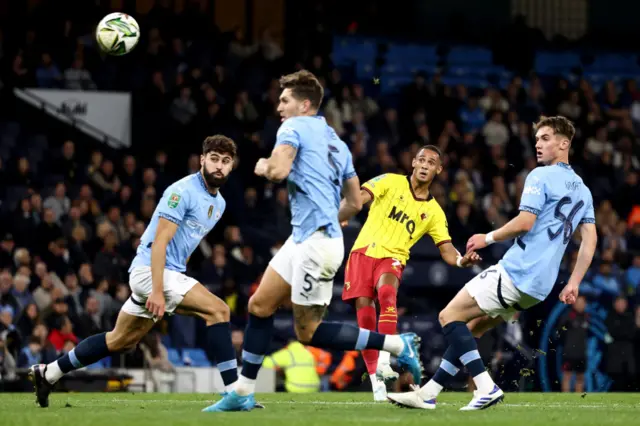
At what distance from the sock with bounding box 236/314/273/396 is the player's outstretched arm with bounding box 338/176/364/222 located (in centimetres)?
108

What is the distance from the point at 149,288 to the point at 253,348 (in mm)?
1084

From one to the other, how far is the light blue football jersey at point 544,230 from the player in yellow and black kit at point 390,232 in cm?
177

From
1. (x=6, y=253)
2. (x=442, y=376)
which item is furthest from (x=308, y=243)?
(x=6, y=253)

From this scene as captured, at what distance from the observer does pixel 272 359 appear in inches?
680

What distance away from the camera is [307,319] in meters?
8.66

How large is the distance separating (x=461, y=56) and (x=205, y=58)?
6.20 m

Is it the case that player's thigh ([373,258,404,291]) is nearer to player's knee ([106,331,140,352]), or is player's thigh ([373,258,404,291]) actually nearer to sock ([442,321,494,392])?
sock ([442,321,494,392])

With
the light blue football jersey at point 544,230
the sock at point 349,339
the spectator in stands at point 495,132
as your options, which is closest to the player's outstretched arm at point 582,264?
the light blue football jersey at point 544,230

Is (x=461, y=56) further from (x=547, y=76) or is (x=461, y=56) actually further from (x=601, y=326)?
(x=601, y=326)

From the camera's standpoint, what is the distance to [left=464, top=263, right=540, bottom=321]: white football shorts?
9.55 m

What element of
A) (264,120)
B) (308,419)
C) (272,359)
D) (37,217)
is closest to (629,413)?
(308,419)

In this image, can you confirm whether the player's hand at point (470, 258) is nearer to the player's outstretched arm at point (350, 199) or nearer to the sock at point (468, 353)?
the sock at point (468, 353)

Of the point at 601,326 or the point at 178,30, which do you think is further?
the point at 178,30

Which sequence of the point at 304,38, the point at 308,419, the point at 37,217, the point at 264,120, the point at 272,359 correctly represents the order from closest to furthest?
the point at 308,419
the point at 272,359
the point at 37,217
the point at 264,120
the point at 304,38
